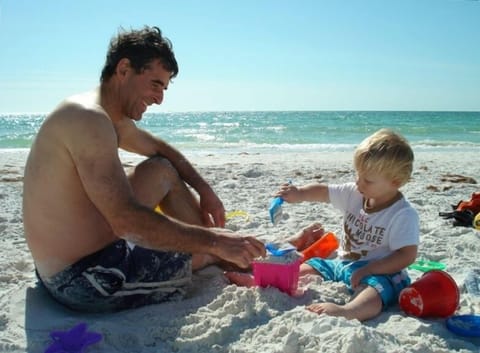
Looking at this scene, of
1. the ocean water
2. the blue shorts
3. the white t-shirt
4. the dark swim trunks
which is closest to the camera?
the dark swim trunks

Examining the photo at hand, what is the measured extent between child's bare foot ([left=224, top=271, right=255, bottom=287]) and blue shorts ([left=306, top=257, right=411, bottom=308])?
48 cm

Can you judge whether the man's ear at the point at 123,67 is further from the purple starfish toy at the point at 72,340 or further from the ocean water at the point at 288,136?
the ocean water at the point at 288,136

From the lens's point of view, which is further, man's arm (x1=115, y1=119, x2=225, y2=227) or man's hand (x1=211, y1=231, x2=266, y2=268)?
man's arm (x1=115, y1=119, x2=225, y2=227)

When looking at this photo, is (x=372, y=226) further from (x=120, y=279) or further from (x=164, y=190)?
(x=120, y=279)

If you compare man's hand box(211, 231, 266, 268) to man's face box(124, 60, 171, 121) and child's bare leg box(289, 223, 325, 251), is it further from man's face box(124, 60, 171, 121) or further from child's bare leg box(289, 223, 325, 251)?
child's bare leg box(289, 223, 325, 251)

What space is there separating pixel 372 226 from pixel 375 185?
0.85ft

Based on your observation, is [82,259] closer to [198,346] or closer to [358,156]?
[198,346]

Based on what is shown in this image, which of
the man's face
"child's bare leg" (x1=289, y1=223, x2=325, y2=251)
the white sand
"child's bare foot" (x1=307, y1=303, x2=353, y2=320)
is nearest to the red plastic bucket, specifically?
the white sand

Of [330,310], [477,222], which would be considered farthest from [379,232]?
[477,222]

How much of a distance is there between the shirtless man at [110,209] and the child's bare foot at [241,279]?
304 mm

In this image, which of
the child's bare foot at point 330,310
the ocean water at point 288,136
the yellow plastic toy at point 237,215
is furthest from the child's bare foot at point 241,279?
the ocean water at point 288,136

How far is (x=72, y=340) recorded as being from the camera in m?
2.08

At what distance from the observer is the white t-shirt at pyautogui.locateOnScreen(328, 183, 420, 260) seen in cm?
265

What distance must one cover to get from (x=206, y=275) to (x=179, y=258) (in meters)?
0.45
